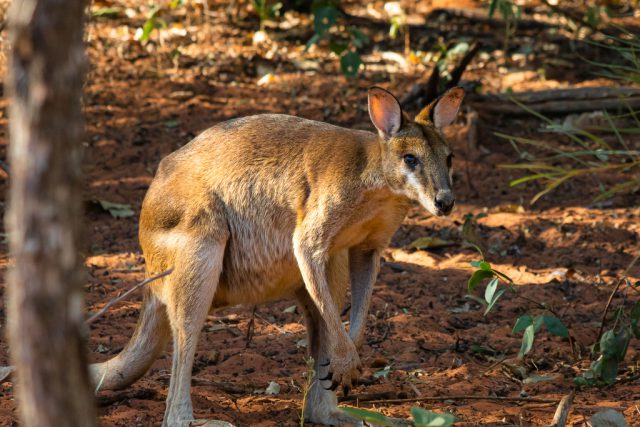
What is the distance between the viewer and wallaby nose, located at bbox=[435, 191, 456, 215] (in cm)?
452

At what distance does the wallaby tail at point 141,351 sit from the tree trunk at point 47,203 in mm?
2642

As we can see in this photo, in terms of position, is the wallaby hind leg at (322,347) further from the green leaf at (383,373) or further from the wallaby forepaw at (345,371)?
the green leaf at (383,373)

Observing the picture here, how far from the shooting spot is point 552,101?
29.6ft

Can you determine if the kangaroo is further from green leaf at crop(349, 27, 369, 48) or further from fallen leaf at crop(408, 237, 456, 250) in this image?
green leaf at crop(349, 27, 369, 48)

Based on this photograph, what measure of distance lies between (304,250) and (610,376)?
5.23 feet

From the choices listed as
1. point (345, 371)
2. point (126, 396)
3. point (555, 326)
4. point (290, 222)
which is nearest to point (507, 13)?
point (290, 222)

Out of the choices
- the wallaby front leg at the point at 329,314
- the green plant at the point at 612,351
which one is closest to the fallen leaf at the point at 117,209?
the wallaby front leg at the point at 329,314

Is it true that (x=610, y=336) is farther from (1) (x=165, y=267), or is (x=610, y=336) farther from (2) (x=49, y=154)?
(2) (x=49, y=154)

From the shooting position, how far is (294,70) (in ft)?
32.5

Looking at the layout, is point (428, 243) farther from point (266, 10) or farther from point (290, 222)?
point (266, 10)

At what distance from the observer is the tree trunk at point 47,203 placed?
204 cm

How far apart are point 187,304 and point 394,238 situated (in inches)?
122

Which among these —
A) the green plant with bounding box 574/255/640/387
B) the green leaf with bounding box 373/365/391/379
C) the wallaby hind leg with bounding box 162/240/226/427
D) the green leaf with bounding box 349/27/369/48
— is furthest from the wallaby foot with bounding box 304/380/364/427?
the green leaf with bounding box 349/27/369/48

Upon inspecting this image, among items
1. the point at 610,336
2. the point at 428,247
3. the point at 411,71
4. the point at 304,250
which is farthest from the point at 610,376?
the point at 411,71
